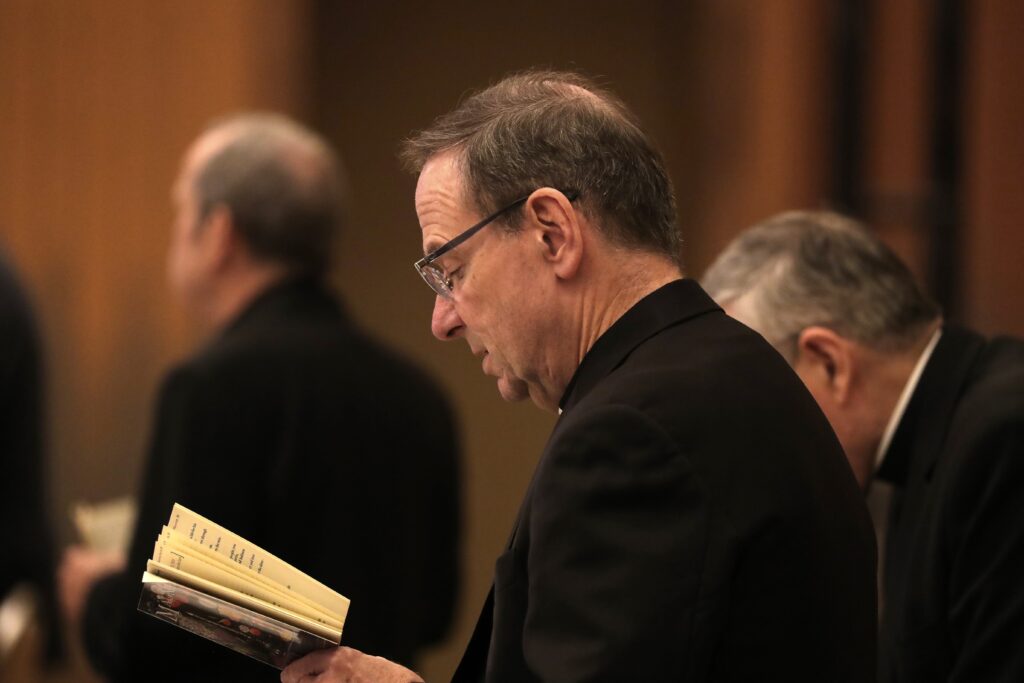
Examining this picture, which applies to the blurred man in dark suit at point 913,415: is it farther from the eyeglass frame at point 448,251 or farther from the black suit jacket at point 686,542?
the eyeglass frame at point 448,251

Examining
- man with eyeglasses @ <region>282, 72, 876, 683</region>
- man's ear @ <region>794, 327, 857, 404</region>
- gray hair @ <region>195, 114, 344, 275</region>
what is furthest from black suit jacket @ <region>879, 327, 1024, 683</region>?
gray hair @ <region>195, 114, 344, 275</region>

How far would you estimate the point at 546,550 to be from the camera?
1.60 meters

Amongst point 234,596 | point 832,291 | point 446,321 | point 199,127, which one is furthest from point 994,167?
point 234,596

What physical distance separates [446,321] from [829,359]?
3.00 feet

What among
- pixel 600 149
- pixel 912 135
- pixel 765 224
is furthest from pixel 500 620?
pixel 912 135

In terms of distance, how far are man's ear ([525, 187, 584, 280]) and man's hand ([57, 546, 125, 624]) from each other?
73.1 inches

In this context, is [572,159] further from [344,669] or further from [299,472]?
[299,472]

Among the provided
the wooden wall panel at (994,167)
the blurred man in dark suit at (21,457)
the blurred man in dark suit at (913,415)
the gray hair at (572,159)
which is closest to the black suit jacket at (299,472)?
the blurred man in dark suit at (21,457)

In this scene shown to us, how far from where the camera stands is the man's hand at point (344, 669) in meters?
1.80

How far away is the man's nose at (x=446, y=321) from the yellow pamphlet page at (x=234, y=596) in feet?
1.29

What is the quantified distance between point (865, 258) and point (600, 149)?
3.21 feet

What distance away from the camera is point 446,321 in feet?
6.54

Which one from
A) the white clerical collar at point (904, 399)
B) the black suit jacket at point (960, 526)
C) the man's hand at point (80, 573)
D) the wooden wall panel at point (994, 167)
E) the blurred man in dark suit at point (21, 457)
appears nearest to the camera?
the black suit jacket at point (960, 526)

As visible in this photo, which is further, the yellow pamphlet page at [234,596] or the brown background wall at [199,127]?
the brown background wall at [199,127]
